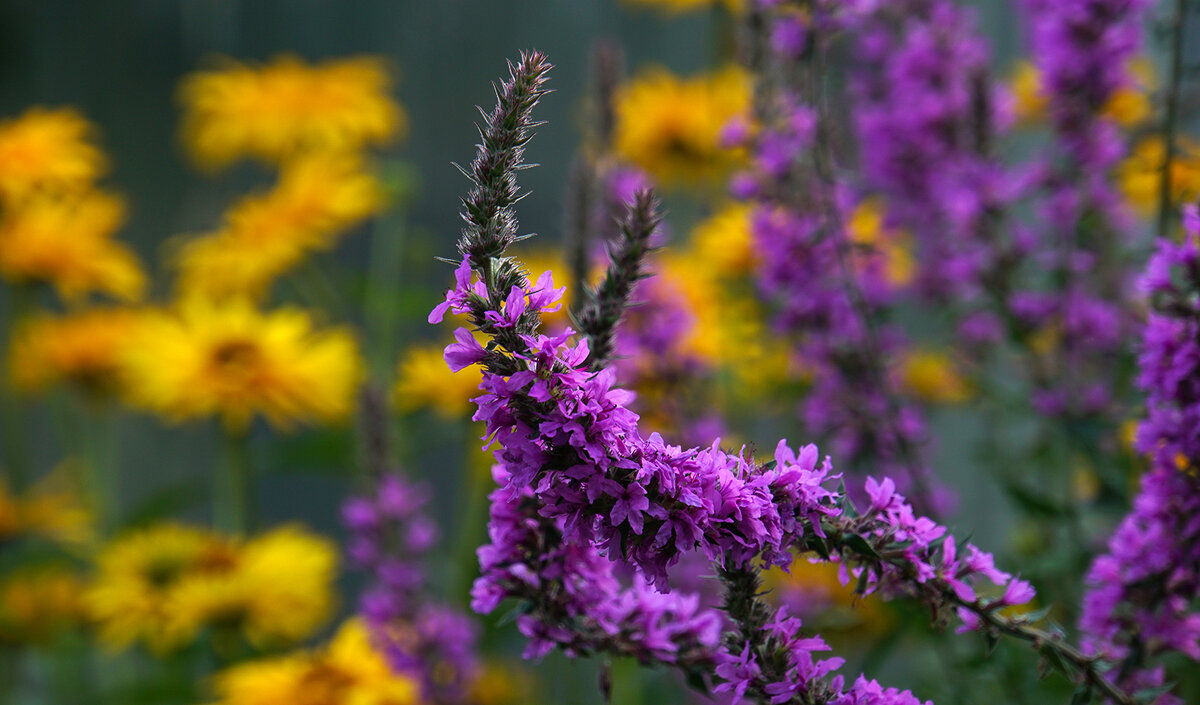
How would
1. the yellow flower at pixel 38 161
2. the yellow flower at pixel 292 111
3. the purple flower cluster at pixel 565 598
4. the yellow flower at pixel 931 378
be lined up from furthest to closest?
the yellow flower at pixel 292 111 < the yellow flower at pixel 38 161 < the yellow flower at pixel 931 378 < the purple flower cluster at pixel 565 598

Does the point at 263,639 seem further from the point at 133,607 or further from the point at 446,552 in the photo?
the point at 446,552

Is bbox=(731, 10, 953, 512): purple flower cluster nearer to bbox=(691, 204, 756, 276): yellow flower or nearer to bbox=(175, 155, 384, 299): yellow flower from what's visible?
bbox=(691, 204, 756, 276): yellow flower

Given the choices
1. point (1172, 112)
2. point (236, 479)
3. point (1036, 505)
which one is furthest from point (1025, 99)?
point (236, 479)

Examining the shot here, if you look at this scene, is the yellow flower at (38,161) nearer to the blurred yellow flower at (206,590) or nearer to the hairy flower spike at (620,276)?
the blurred yellow flower at (206,590)

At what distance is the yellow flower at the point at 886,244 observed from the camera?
42.8 inches

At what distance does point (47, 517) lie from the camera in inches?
59.6

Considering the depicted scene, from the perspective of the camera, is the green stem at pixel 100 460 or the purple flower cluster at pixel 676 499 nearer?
the purple flower cluster at pixel 676 499

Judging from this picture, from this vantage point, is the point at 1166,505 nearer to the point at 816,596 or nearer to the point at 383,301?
the point at 816,596

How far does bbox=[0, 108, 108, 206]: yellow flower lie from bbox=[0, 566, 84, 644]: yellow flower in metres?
0.54

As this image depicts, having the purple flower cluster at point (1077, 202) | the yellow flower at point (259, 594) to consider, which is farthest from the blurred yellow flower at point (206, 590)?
the purple flower cluster at point (1077, 202)

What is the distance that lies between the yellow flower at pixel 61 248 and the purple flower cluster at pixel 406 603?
749 mm

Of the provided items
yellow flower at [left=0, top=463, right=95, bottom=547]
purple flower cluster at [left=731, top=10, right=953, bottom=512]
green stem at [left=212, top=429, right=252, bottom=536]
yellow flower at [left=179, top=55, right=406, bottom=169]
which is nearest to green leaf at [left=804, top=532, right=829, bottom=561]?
purple flower cluster at [left=731, top=10, right=953, bottom=512]

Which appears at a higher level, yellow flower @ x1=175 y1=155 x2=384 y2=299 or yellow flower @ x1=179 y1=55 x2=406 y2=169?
yellow flower @ x1=179 y1=55 x2=406 y2=169

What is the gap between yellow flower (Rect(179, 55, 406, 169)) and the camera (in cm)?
163
